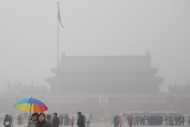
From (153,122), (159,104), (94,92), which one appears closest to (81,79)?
(94,92)

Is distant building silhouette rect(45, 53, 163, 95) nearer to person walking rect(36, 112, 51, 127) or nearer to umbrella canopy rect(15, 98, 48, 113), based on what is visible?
umbrella canopy rect(15, 98, 48, 113)

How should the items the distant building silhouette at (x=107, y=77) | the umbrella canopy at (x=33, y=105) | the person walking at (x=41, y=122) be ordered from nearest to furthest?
the person walking at (x=41, y=122) → the umbrella canopy at (x=33, y=105) → the distant building silhouette at (x=107, y=77)

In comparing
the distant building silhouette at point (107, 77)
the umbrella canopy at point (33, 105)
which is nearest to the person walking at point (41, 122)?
the umbrella canopy at point (33, 105)

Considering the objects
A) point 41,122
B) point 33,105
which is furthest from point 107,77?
point 41,122

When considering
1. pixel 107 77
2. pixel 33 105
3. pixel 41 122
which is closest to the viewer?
pixel 41 122

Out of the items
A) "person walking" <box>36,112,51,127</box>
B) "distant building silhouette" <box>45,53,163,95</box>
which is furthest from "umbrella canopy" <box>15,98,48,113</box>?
"distant building silhouette" <box>45,53,163,95</box>

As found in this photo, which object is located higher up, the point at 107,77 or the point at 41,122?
the point at 107,77

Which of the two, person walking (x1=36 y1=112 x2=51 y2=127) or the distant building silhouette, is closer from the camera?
person walking (x1=36 y1=112 x2=51 y2=127)

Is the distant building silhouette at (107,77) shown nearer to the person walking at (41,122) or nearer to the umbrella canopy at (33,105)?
the umbrella canopy at (33,105)

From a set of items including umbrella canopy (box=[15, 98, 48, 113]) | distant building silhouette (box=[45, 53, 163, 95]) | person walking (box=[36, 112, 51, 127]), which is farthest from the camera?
distant building silhouette (box=[45, 53, 163, 95])

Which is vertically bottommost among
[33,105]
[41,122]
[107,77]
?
[41,122]

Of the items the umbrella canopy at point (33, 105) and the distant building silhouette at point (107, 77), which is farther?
the distant building silhouette at point (107, 77)

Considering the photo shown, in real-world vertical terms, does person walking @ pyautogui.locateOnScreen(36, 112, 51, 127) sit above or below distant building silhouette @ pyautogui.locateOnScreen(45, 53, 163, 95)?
below

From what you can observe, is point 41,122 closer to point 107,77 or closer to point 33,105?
point 33,105
